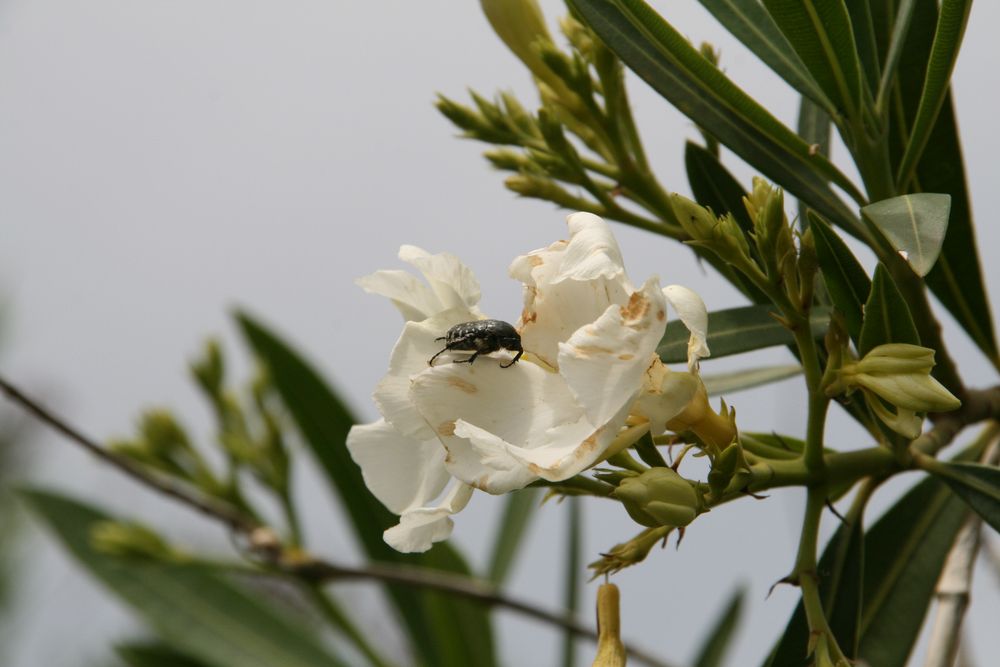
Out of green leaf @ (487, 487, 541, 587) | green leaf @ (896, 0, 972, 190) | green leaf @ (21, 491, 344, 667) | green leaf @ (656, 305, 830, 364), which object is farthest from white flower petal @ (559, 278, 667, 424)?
green leaf @ (21, 491, 344, 667)

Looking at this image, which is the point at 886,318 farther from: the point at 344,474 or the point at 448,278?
the point at 344,474

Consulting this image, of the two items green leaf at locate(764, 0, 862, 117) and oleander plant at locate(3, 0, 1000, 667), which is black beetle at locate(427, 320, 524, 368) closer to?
oleander plant at locate(3, 0, 1000, 667)

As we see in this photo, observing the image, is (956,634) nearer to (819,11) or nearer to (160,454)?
(819,11)

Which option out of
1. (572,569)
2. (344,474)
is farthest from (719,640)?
(344,474)

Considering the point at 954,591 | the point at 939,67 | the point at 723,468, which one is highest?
the point at 939,67

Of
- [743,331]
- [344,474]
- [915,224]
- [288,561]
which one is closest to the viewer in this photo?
[915,224]
